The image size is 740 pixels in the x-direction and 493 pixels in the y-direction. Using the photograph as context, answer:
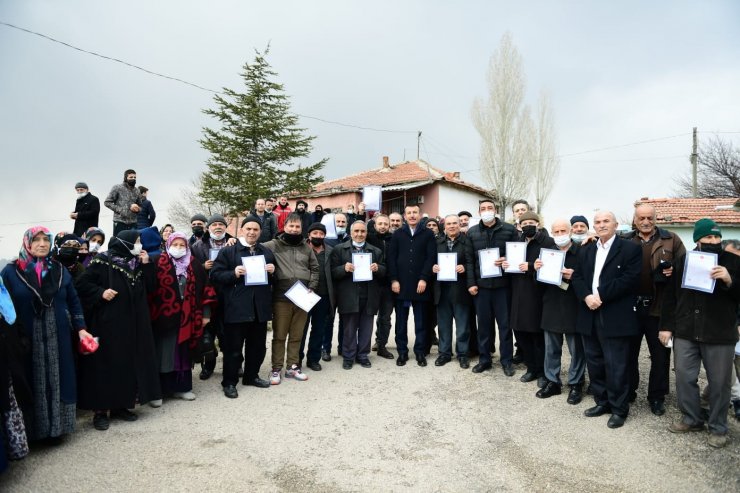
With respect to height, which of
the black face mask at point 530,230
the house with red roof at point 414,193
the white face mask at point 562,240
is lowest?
the white face mask at point 562,240

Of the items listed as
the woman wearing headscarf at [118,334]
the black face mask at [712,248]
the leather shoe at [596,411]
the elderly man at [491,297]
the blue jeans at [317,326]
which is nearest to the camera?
the black face mask at [712,248]

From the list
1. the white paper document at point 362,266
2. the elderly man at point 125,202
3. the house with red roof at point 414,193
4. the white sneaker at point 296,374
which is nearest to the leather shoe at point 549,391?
the white paper document at point 362,266

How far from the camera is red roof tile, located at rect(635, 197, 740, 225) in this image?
18.2m

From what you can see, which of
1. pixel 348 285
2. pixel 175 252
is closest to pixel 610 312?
pixel 348 285

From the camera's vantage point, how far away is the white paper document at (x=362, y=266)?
22.2 feet

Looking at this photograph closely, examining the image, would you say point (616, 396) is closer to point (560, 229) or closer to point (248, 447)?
point (560, 229)

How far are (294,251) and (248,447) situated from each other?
2.81m

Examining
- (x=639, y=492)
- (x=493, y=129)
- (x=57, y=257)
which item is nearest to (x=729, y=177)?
(x=493, y=129)

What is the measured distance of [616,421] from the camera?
15.6ft

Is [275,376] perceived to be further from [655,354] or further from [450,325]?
[655,354]

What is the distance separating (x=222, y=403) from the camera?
5477mm

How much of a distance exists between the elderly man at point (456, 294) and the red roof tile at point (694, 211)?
45.9 feet

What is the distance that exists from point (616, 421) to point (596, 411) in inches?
10.7

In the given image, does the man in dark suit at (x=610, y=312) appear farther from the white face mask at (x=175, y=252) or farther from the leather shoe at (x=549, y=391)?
the white face mask at (x=175, y=252)
